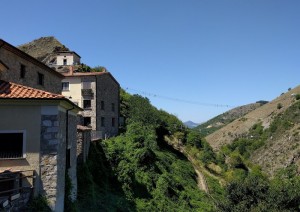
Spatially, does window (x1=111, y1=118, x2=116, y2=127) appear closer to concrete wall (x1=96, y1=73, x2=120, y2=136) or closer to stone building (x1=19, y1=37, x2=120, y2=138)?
stone building (x1=19, y1=37, x2=120, y2=138)

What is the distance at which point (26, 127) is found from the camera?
42.1 feet

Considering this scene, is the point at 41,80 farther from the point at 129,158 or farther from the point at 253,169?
the point at 253,169

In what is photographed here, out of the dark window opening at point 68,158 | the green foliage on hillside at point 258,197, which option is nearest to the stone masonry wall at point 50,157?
the dark window opening at point 68,158

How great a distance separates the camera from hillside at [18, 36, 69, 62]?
202 ft

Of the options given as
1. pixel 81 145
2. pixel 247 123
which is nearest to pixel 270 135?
pixel 247 123

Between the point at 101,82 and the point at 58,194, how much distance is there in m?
26.9

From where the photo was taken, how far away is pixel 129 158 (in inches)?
1214

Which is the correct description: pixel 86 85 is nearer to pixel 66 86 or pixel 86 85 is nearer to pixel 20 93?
pixel 66 86

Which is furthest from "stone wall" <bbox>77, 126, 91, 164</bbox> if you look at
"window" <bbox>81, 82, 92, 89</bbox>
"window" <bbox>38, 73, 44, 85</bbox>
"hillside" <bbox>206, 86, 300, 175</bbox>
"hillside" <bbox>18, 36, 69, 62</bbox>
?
"hillside" <bbox>206, 86, 300, 175</bbox>

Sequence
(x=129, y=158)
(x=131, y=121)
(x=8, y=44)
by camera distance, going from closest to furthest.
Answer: (x=8, y=44), (x=129, y=158), (x=131, y=121)

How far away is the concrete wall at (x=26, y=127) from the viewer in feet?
41.7

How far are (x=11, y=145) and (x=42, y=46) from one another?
54.5 meters

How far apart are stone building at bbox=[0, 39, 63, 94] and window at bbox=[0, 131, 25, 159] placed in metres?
3.75

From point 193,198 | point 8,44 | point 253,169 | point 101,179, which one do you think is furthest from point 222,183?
point 8,44
